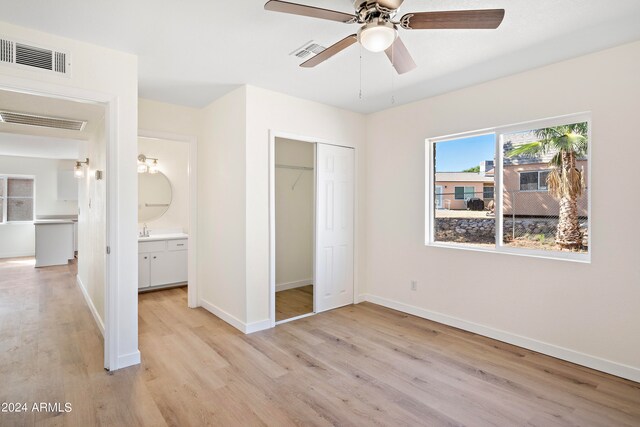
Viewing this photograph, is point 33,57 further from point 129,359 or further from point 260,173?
point 129,359

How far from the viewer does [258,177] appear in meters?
3.61

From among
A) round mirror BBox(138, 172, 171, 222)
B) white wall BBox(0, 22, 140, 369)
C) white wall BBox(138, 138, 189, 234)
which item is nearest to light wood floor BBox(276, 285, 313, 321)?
white wall BBox(0, 22, 140, 369)

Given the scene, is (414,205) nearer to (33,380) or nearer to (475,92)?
(475,92)

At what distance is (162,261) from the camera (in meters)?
5.18

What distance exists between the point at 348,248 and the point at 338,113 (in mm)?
1804

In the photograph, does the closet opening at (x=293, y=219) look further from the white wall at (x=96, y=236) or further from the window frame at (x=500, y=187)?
the white wall at (x=96, y=236)

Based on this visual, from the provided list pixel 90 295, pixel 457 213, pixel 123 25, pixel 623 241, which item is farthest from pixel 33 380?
pixel 623 241

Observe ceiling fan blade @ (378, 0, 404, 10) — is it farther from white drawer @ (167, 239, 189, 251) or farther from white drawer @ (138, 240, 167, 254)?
white drawer @ (138, 240, 167, 254)

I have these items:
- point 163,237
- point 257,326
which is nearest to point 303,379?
point 257,326

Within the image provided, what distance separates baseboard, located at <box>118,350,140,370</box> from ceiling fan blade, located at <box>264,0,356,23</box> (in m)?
2.83

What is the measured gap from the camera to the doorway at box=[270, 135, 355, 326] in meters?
4.13

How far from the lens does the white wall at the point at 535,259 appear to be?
2.61 m

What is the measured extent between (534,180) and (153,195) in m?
5.53

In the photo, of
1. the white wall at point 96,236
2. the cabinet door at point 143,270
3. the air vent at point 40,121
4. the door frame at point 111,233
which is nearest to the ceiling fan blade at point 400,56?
the door frame at point 111,233
